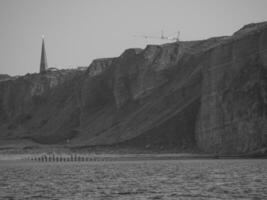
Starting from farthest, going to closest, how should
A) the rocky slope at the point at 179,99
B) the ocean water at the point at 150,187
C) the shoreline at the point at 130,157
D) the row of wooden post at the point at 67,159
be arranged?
Answer: the row of wooden post at the point at 67,159, the rocky slope at the point at 179,99, the shoreline at the point at 130,157, the ocean water at the point at 150,187

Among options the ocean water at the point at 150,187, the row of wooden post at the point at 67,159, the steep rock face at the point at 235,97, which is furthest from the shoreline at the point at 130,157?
the ocean water at the point at 150,187

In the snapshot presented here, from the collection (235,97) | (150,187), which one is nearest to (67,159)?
(235,97)

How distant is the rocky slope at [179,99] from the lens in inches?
4732

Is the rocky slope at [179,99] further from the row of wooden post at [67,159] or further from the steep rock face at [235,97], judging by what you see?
the row of wooden post at [67,159]

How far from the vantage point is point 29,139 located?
199 metres

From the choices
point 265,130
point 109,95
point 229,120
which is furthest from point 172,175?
point 109,95

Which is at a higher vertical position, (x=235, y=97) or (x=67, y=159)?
(x=235, y=97)

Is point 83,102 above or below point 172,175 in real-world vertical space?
above

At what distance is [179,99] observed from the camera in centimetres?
14962

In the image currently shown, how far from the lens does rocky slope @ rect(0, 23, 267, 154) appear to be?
12019 cm

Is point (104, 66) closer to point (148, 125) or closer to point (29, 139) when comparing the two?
point (29, 139)

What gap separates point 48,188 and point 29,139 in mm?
143869

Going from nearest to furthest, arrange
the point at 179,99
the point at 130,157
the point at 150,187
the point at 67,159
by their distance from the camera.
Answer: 1. the point at 150,187
2. the point at 130,157
3. the point at 67,159
4. the point at 179,99

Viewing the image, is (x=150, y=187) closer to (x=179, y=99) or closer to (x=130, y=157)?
(x=130, y=157)
